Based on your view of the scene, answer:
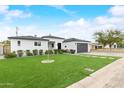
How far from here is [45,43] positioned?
2253cm

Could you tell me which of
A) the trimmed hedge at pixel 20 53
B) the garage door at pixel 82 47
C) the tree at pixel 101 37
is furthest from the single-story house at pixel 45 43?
A: the tree at pixel 101 37

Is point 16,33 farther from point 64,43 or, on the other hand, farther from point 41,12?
point 41,12

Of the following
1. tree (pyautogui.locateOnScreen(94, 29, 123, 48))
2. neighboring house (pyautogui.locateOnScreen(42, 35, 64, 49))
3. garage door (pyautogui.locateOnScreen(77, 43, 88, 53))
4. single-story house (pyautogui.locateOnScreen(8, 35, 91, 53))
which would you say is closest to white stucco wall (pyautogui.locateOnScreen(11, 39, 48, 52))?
single-story house (pyautogui.locateOnScreen(8, 35, 91, 53))

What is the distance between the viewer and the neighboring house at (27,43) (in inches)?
752

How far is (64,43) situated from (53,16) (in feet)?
55.3

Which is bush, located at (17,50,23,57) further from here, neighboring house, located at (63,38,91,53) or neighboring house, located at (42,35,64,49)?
neighboring house, located at (63,38,91,53)

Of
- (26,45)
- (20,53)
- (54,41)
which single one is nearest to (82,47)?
(54,41)

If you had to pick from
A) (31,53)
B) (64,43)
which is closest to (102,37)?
(64,43)

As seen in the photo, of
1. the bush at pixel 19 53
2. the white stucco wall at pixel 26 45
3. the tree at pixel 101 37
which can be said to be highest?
the tree at pixel 101 37

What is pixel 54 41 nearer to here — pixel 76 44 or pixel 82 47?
pixel 76 44

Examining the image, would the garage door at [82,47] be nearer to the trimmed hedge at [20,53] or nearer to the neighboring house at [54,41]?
the neighboring house at [54,41]
